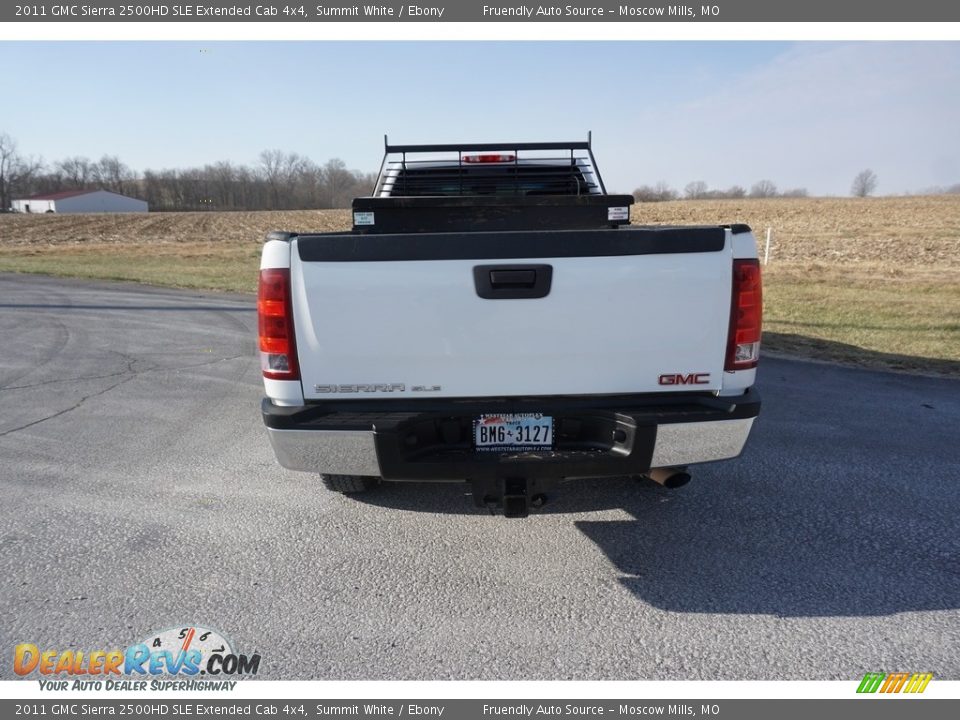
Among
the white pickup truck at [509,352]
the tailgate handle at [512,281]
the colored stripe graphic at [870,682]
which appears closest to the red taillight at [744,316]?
the white pickup truck at [509,352]

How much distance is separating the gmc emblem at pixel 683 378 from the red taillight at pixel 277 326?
1.72m

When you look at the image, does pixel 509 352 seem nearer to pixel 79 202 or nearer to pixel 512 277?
pixel 512 277

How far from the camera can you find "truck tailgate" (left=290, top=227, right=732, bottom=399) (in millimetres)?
3068

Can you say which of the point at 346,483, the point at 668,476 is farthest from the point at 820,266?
the point at 346,483

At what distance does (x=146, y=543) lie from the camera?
368 cm

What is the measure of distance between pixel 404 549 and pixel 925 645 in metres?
2.37

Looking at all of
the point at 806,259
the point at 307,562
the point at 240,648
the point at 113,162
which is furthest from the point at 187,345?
the point at 113,162

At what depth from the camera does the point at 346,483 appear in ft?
13.4

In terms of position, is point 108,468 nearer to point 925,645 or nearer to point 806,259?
point 925,645

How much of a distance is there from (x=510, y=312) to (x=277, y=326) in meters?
1.07

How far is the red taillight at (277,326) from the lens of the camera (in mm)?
3102
